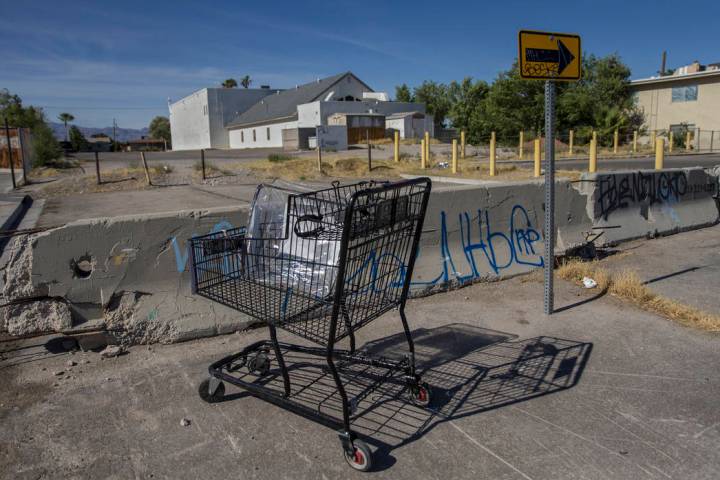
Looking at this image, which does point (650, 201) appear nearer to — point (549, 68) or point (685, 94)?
point (549, 68)

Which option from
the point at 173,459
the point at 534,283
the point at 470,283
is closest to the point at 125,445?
the point at 173,459

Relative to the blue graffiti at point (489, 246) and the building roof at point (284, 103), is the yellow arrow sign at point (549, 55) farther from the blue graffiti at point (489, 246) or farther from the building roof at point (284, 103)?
the building roof at point (284, 103)

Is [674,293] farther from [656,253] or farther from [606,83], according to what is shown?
[606,83]

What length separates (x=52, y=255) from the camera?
14.3 feet

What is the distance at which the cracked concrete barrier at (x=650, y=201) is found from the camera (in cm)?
775

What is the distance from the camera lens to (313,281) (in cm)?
358

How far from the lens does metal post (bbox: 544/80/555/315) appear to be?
5.30 meters

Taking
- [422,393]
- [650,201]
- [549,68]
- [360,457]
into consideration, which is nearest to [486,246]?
[549,68]

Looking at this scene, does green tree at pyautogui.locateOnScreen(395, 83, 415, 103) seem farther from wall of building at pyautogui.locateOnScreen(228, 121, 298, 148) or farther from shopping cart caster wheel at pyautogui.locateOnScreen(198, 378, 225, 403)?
shopping cart caster wheel at pyautogui.locateOnScreen(198, 378, 225, 403)

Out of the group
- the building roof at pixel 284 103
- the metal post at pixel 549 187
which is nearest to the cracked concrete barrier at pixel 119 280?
the metal post at pixel 549 187

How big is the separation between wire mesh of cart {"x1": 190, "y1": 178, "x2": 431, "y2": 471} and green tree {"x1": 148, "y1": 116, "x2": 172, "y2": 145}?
117 m

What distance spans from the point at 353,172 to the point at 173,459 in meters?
22.0

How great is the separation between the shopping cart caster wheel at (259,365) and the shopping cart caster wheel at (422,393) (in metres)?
1.11

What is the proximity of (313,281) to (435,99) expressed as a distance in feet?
268
